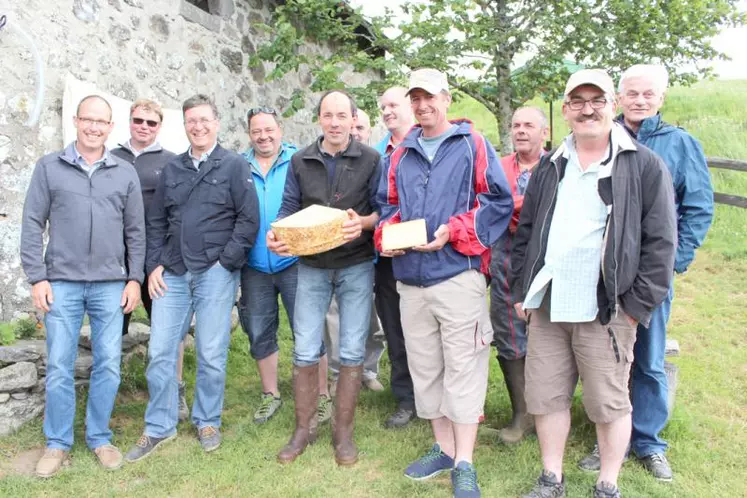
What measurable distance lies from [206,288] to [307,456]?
3.58 feet

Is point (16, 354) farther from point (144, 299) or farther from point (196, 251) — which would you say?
point (196, 251)

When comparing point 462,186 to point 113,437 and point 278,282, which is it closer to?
point 278,282

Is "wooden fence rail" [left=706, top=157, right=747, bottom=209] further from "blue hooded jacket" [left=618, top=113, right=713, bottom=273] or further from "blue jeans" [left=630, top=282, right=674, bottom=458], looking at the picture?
"blue jeans" [left=630, top=282, right=674, bottom=458]

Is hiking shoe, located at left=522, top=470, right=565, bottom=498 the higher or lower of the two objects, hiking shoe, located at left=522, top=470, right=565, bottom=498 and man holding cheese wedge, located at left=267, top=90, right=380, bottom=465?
the lower

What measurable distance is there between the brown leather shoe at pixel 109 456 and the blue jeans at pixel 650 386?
2.78m

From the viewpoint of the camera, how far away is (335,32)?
6695mm

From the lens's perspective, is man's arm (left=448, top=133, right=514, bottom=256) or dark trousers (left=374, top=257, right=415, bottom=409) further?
dark trousers (left=374, top=257, right=415, bottom=409)

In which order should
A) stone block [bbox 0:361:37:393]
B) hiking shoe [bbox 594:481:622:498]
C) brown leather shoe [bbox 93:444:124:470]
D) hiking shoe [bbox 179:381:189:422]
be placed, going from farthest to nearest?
hiking shoe [bbox 179:381:189:422]
stone block [bbox 0:361:37:393]
brown leather shoe [bbox 93:444:124:470]
hiking shoe [bbox 594:481:622:498]

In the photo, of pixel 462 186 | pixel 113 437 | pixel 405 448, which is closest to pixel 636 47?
pixel 462 186

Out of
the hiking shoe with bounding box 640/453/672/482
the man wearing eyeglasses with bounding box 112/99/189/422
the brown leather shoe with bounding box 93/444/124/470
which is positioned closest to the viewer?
the hiking shoe with bounding box 640/453/672/482

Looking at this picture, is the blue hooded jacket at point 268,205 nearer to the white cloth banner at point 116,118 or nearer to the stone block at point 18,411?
the white cloth banner at point 116,118

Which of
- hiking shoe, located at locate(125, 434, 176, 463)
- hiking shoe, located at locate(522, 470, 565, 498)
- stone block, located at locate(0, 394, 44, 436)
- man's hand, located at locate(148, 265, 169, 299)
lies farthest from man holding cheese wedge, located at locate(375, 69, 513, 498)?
stone block, located at locate(0, 394, 44, 436)

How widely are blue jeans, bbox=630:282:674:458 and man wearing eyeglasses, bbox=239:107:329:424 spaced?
6.11 ft

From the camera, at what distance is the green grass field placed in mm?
3166
